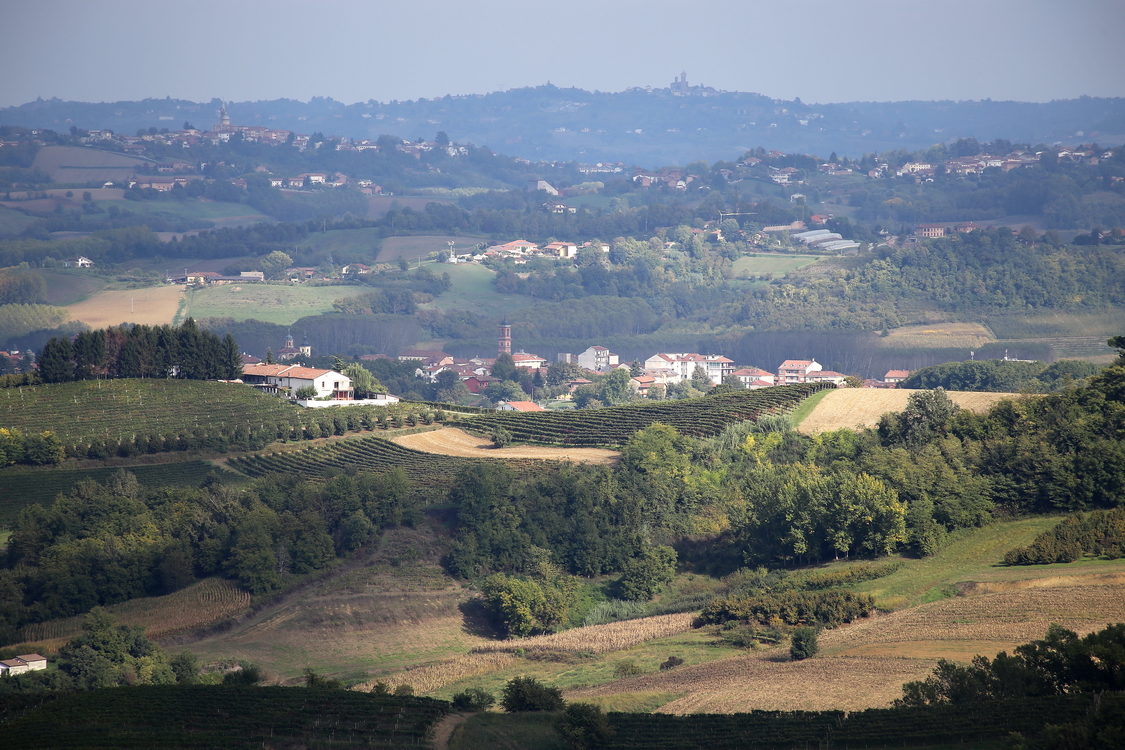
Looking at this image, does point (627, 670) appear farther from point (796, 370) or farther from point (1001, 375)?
point (796, 370)

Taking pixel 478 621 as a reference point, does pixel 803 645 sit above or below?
above

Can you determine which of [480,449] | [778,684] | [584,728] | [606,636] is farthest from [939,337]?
[584,728]

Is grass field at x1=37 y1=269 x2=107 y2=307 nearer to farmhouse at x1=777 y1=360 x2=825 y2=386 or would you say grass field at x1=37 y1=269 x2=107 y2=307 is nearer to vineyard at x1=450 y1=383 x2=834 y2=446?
farmhouse at x1=777 y1=360 x2=825 y2=386

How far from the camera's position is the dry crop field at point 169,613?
1811 inches

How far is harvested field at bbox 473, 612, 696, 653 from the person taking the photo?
42750mm

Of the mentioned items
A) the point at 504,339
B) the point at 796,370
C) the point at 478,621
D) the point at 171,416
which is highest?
the point at 171,416

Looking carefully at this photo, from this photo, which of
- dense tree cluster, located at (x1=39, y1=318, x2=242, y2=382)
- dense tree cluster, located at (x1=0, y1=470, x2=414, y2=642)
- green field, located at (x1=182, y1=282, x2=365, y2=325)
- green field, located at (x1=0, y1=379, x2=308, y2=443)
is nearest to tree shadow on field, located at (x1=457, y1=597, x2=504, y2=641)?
dense tree cluster, located at (x1=0, y1=470, x2=414, y2=642)

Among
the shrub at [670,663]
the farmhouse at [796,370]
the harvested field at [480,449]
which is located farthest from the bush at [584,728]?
the farmhouse at [796,370]

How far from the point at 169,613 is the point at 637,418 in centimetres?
3082

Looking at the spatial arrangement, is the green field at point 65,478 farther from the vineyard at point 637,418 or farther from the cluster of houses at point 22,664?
the cluster of houses at point 22,664

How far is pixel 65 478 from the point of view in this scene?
199 feet

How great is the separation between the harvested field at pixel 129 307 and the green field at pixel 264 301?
2.53m

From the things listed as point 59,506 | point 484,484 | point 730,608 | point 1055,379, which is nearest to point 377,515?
point 484,484

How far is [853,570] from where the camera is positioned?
44.6m
